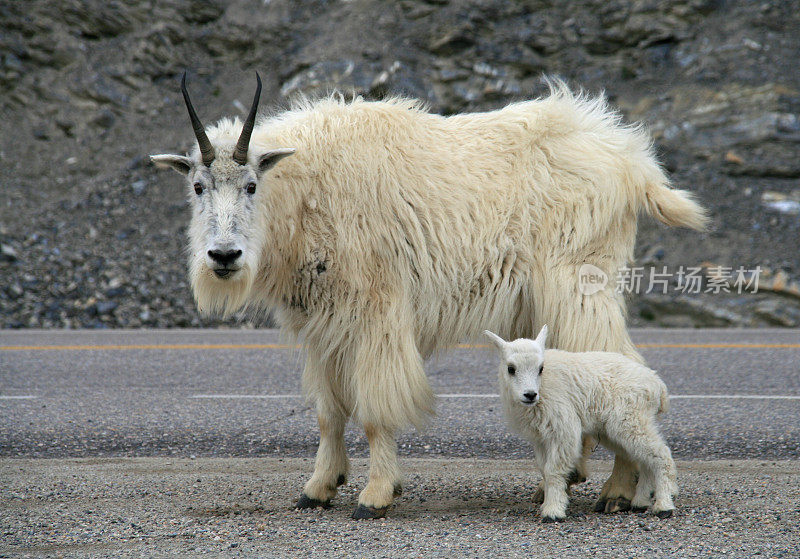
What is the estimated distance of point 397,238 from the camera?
4.79 metres

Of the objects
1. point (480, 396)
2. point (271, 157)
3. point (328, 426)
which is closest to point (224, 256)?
point (271, 157)

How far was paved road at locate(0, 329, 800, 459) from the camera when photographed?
20.2 feet

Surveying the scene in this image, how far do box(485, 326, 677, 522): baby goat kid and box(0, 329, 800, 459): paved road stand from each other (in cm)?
151

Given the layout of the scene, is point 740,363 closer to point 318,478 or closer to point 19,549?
point 318,478

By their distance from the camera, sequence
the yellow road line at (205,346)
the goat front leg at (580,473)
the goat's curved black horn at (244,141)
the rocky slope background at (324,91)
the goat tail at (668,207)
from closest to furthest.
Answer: the goat's curved black horn at (244,141) < the goat front leg at (580,473) < the goat tail at (668,207) < the yellow road line at (205,346) < the rocky slope background at (324,91)

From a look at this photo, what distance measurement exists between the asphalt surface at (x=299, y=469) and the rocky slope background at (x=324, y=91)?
3742 millimetres

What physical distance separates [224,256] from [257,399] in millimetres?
3717

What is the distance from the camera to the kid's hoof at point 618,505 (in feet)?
14.8

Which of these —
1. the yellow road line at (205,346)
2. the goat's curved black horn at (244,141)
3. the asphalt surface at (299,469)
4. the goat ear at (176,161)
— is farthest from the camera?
the yellow road line at (205,346)

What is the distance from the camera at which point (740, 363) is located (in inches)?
369

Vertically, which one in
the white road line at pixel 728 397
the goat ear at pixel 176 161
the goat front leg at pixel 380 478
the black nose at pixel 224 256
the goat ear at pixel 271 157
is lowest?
the goat front leg at pixel 380 478

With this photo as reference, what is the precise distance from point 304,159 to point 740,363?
21.6 feet

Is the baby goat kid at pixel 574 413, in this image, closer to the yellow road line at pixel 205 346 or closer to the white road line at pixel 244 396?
the white road line at pixel 244 396

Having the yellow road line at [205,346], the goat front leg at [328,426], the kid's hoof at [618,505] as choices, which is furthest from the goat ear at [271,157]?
the yellow road line at [205,346]
